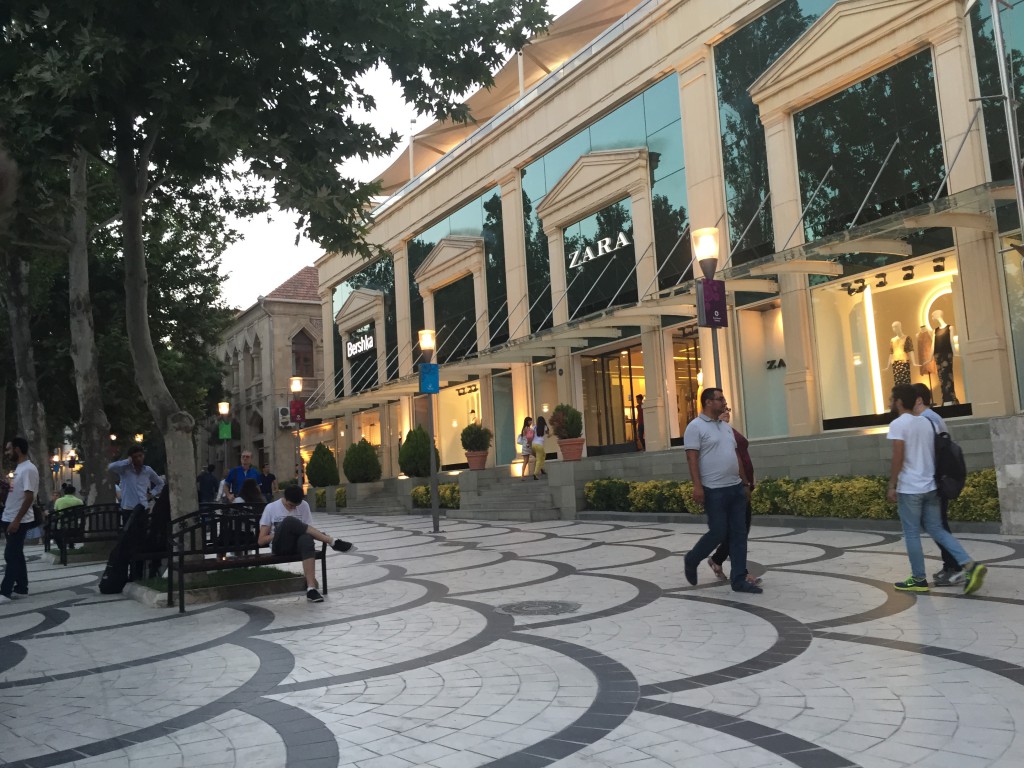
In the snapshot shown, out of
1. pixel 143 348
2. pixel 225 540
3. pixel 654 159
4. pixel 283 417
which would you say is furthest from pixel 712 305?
pixel 283 417

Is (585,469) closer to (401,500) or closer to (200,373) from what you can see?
(401,500)

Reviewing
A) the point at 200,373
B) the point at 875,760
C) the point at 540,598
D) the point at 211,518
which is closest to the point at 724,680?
the point at 875,760

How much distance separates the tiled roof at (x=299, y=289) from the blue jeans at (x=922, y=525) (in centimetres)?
4636

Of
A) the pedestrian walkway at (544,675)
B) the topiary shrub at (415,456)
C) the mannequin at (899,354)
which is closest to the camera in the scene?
the pedestrian walkway at (544,675)

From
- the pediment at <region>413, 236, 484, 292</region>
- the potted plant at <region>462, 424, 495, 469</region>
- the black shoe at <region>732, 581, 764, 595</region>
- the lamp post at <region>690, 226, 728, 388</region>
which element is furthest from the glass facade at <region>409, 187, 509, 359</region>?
the black shoe at <region>732, 581, 764, 595</region>

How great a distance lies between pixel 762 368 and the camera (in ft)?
63.1

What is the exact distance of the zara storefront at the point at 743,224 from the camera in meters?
15.0

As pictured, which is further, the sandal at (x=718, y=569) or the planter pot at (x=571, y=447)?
the planter pot at (x=571, y=447)

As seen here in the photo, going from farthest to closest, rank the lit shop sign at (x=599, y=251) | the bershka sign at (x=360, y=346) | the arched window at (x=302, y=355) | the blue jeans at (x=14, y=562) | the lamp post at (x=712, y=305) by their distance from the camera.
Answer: the arched window at (x=302, y=355)
the bershka sign at (x=360, y=346)
the lit shop sign at (x=599, y=251)
the lamp post at (x=712, y=305)
the blue jeans at (x=14, y=562)

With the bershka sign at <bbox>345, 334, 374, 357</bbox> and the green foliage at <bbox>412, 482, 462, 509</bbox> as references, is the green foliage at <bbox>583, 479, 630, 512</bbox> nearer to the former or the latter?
the green foliage at <bbox>412, 482, 462, 509</bbox>

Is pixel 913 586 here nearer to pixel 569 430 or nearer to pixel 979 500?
pixel 979 500

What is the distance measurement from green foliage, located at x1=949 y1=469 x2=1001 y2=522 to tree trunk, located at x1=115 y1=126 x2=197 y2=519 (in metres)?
9.76

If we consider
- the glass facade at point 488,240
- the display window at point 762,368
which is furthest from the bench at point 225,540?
the glass facade at point 488,240

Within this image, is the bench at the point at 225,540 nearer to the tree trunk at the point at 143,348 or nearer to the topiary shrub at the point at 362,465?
the tree trunk at the point at 143,348
